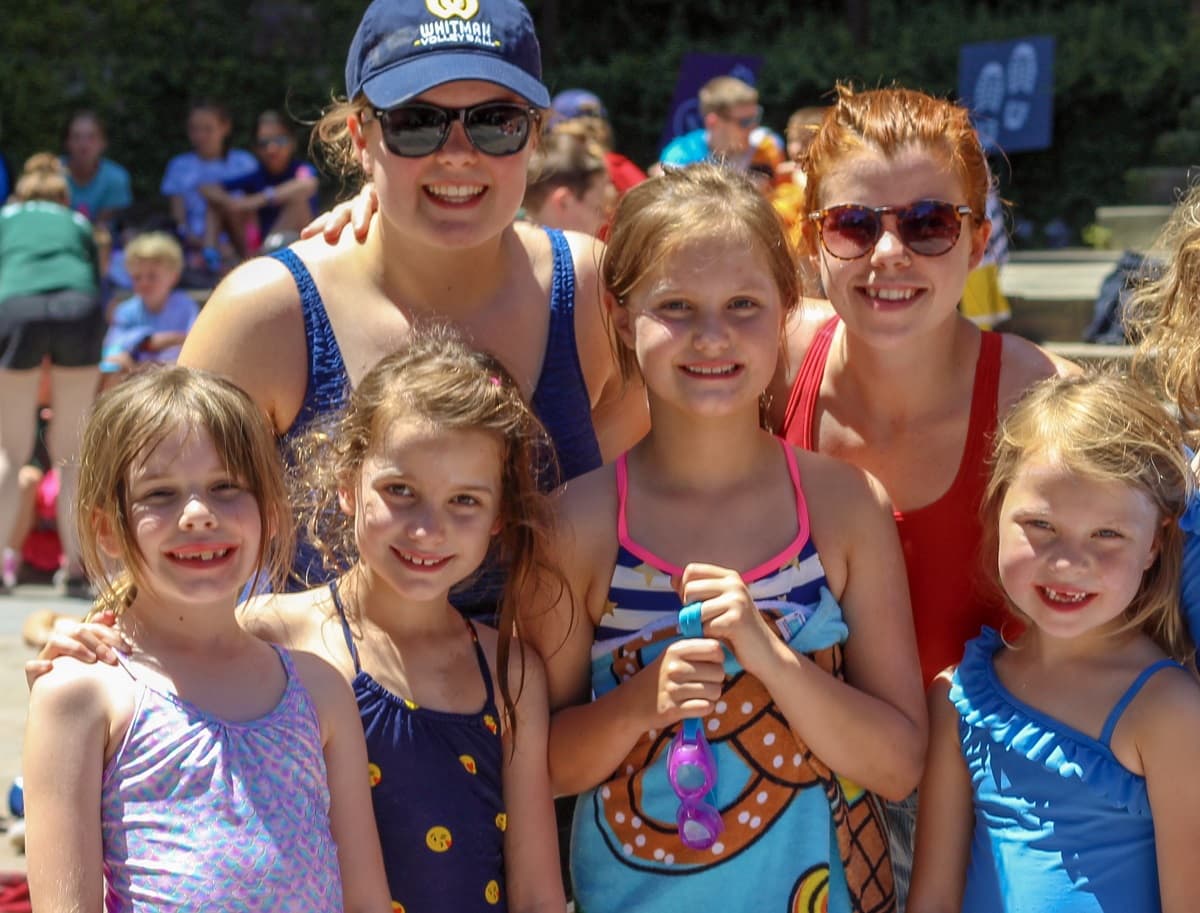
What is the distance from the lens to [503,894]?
237cm

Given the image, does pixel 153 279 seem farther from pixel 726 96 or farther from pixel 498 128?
pixel 498 128

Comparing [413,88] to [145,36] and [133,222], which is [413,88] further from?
[145,36]

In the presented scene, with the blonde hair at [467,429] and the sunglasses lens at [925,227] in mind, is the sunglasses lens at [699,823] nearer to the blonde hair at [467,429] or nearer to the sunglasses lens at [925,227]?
the blonde hair at [467,429]

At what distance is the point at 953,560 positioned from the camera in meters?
2.54

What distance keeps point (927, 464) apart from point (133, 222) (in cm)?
1409

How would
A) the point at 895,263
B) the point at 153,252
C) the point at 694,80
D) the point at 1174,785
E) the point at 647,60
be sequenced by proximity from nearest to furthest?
the point at 1174,785
the point at 895,263
the point at 153,252
the point at 694,80
the point at 647,60

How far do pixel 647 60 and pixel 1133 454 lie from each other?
15.2 meters

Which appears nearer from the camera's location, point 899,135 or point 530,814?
point 530,814

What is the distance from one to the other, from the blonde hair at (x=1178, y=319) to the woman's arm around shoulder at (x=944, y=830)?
0.59 m

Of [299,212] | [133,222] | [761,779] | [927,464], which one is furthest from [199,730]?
[133,222]

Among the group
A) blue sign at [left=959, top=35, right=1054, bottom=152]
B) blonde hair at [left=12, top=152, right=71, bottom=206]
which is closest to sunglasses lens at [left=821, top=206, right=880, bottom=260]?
blonde hair at [left=12, top=152, right=71, bottom=206]

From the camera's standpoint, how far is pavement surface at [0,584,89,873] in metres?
4.85

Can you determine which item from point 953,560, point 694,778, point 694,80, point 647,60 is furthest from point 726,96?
point 647,60

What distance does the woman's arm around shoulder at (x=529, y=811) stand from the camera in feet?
7.76
